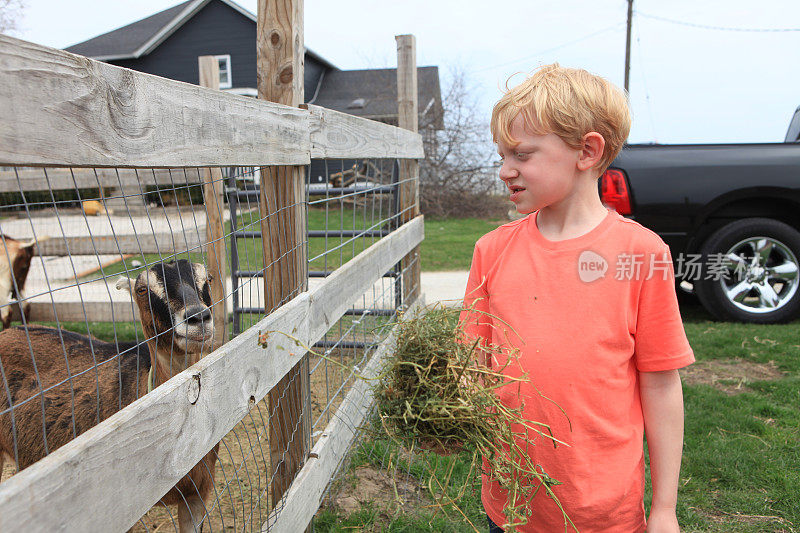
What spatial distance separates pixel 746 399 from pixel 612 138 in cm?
375

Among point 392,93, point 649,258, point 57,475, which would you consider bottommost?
point 57,475

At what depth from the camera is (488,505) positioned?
6.27 feet

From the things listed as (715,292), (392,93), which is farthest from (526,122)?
(392,93)

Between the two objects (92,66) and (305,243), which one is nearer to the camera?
(92,66)

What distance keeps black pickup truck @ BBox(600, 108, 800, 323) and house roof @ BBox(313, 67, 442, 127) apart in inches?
586

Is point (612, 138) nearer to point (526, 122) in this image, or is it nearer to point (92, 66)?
point (526, 122)

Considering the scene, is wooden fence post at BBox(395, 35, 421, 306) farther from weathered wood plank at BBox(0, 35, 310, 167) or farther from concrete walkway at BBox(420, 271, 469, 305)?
weathered wood plank at BBox(0, 35, 310, 167)

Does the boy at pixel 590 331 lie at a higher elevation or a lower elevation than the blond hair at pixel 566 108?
lower

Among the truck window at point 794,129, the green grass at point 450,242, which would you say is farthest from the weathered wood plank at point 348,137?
the truck window at point 794,129

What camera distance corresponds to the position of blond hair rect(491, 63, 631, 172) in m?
1.67

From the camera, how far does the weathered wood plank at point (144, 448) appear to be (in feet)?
3.17

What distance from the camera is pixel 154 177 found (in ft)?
4.81

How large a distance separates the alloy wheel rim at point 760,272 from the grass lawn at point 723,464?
3.00ft

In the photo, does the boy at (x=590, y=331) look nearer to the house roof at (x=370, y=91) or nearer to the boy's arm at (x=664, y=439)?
the boy's arm at (x=664, y=439)
